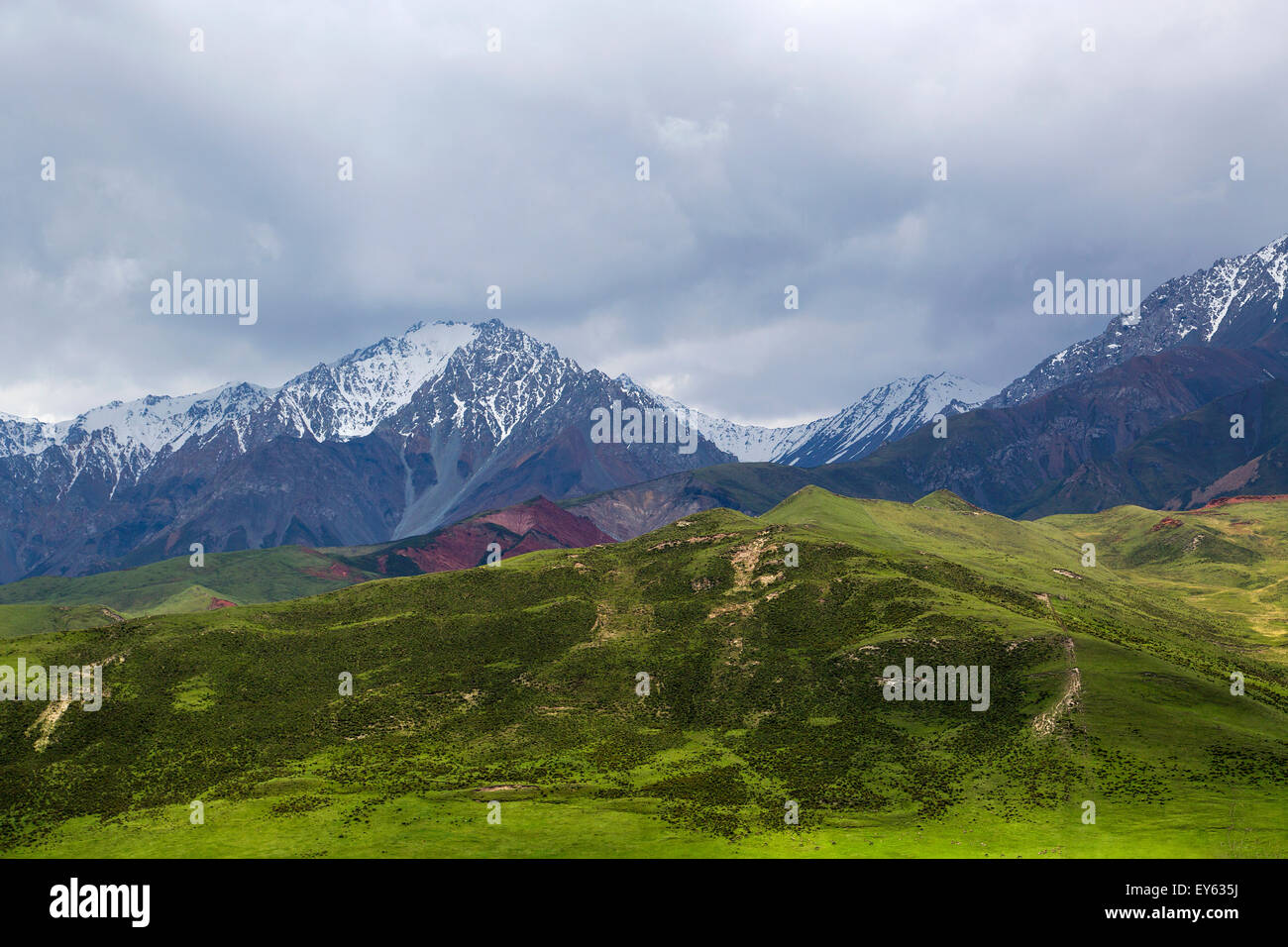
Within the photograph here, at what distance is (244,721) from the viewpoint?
142 metres

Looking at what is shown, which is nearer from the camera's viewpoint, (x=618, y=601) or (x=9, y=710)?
(x=9, y=710)

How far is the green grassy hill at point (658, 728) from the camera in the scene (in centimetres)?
10200

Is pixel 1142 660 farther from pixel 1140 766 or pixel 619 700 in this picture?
pixel 619 700

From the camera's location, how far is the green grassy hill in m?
102

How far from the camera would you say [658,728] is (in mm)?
144375

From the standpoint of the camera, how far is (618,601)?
615ft

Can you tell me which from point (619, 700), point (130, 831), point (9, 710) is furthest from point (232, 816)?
point (619, 700)

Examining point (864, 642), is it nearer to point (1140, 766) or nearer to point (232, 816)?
point (1140, 766)

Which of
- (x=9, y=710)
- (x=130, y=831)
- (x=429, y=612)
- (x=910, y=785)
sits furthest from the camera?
(x=429, y=612)

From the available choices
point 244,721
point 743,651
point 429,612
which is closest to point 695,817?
point 743,651
